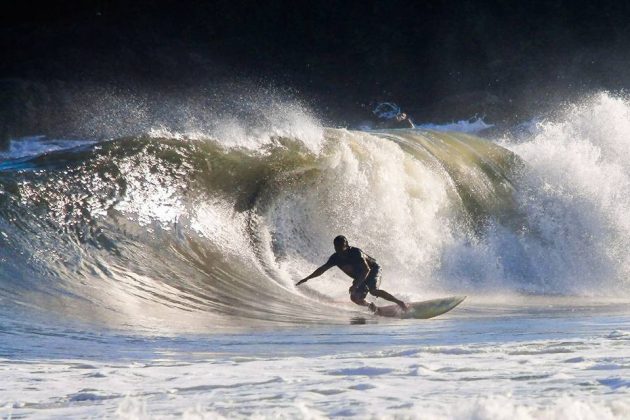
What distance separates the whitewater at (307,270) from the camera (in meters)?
6.43

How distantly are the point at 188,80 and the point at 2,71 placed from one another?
23.6 ft

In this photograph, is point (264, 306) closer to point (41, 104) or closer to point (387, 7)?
point (41, 104)

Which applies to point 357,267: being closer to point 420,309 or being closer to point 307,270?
point 420,309

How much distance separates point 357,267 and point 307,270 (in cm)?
150

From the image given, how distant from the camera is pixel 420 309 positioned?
10.9 meters

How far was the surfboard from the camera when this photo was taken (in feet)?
35.3

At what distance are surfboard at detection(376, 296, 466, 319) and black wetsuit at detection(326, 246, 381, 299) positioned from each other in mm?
320

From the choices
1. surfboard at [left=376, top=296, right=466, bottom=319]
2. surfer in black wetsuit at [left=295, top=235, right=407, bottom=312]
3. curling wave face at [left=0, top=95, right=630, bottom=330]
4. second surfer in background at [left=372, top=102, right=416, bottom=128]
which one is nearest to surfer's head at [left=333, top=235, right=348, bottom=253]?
surfer in black wetsuit at [left=295, top=235, right=407, bottom=312]

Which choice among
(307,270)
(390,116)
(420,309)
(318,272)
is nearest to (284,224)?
(307,270)

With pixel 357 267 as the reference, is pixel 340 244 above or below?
above

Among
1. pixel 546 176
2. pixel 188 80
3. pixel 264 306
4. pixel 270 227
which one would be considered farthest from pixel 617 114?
pixel 188 80

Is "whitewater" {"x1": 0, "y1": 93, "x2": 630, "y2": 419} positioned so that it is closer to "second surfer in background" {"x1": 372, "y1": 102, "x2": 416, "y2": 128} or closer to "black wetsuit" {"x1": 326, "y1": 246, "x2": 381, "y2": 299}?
"black wetsuit" {"x1": 326, "y1": 246, "x2": 381, "y2": 299}

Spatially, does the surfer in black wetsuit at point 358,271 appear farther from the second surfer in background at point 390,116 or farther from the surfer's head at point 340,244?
the second surfer in background at point 390,116

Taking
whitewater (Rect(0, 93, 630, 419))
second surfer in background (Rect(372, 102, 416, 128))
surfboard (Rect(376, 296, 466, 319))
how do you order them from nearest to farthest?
whitewater (Rect(0, 93, 630, 419)), surfboard (Rect(376, 296, 466, 319)), second surfer in background (Rect(372, 102, 416, 128))
